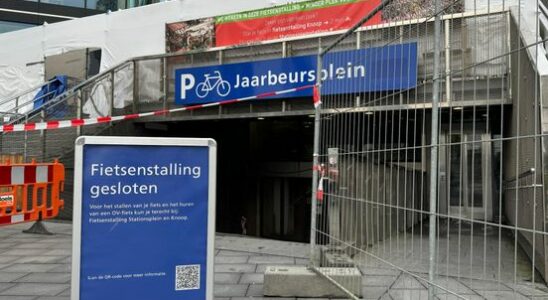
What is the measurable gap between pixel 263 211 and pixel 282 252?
10127 millimetres

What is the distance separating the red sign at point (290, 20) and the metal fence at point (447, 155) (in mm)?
8781

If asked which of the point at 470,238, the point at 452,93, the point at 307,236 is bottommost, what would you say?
the point at 307,236

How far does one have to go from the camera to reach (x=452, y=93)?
3211mm

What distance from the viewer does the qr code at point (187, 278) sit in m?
3.63

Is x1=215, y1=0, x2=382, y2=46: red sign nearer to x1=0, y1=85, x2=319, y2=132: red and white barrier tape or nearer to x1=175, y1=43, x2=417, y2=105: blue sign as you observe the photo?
x1=175, y1=43, x2=417, y2=105: blue sign

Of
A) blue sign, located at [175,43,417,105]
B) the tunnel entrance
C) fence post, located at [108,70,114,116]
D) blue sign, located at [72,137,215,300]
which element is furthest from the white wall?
blue sign, located at [72,137,215,300]

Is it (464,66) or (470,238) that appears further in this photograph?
(464,66)

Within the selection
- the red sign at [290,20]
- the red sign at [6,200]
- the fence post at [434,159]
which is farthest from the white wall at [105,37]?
the fence post at [434,159]

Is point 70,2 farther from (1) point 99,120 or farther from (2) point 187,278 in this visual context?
(2) point 187,278

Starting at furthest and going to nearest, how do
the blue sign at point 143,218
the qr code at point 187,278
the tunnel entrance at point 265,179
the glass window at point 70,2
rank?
the glass window at point 70,2
the tunnel entrance at point 265,179
the qr code at point 187,278
the blue sign at point 143,218

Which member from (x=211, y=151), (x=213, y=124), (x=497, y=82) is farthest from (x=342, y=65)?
(x=213, y=124)

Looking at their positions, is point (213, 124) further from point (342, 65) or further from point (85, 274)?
point (85, 274)

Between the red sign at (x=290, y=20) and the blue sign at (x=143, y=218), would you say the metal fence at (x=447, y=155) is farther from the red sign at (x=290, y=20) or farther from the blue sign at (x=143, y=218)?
the red sign at (x=290, y=20)

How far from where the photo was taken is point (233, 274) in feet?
21.9
